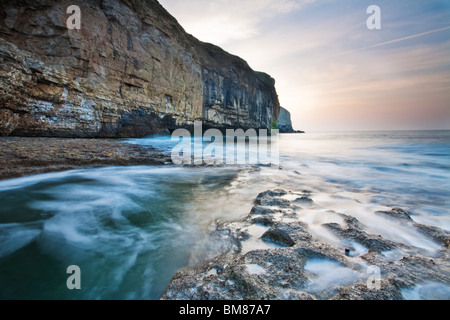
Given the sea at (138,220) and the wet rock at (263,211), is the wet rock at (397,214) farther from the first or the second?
the wet rock at (263,211)

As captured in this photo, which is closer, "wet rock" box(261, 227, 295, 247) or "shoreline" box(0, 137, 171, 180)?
"wet rock" box(261, 227, 295, 247)

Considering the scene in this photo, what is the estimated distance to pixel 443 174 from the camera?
4773 millimetres

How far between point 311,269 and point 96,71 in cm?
1077

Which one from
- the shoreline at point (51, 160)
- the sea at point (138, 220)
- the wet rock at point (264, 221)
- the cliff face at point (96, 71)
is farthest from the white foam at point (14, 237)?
the cliff face at point (96, 71)

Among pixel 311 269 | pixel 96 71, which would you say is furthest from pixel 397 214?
pixel 96 71

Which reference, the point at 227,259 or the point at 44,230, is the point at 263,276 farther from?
the point at 44,230

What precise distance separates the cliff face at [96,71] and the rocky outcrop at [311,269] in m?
8.15

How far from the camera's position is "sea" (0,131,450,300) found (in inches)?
49.5

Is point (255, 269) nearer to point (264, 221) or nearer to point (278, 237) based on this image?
point (278, 237)

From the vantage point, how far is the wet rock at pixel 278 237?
4.66ft

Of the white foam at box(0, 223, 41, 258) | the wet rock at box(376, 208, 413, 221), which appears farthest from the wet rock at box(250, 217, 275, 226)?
the white foam at box(0, 223, 41, 258)

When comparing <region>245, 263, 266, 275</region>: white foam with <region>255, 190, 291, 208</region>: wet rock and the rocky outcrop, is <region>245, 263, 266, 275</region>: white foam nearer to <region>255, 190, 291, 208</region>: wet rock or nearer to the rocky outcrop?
the rocky outcrop
